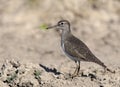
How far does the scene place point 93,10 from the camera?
19719 millimetres

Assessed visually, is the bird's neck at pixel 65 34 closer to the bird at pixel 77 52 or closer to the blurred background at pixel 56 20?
the bird at pixel 77 52

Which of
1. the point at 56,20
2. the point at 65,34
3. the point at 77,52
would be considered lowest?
the point at 56,20

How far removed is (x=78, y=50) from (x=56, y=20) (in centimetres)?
680

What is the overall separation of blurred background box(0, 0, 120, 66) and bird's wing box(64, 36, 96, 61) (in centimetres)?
512

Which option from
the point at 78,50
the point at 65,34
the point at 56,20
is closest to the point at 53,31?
the point at 56,20

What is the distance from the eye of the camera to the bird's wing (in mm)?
12547

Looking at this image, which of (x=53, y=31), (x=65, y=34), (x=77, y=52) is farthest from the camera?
(x=53, y=31)

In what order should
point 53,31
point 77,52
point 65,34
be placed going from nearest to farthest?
point 77,52, point 65,34, point 53,31

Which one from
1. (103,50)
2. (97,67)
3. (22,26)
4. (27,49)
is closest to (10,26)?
(22,26)

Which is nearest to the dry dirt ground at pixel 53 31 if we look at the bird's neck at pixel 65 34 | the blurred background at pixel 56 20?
the blurred background at pixel 56 20

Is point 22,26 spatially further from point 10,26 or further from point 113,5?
point 113,5

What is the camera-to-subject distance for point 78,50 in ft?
41.7

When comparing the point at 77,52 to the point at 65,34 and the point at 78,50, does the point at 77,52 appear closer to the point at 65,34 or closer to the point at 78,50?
the point at 78,50

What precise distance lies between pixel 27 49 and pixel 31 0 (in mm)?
2664
